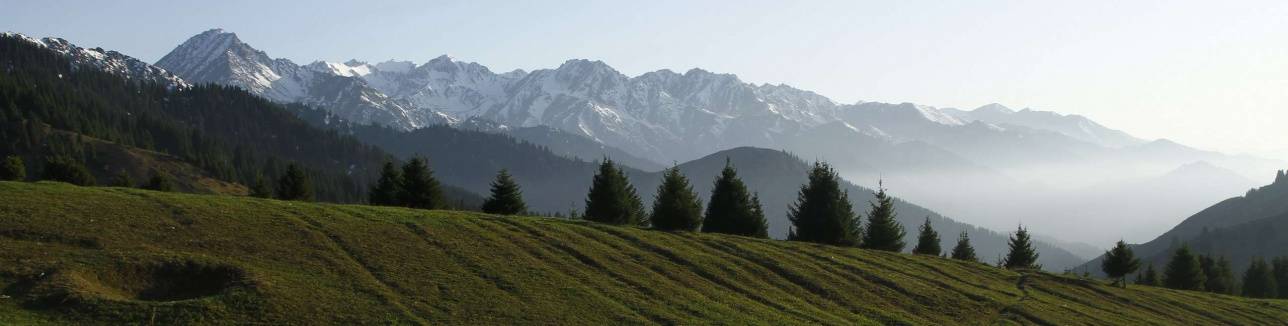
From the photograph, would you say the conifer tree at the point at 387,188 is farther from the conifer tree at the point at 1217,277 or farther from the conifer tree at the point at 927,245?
the conifer tree at the point at 1217,277

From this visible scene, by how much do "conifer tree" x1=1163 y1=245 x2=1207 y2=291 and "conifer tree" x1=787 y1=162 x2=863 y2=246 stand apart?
52.9 m

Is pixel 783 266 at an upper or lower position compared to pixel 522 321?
upper

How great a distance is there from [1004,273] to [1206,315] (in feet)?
58.4

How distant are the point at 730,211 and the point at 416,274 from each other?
47160mm

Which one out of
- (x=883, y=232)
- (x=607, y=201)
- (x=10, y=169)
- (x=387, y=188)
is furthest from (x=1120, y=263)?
(x=10, y=169)

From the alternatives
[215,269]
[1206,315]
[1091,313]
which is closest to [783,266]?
[1091,313]

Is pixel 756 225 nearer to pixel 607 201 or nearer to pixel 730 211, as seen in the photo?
pixel 730 211

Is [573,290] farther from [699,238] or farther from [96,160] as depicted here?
[96,160]

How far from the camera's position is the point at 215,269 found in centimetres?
3962

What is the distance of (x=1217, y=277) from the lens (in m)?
116

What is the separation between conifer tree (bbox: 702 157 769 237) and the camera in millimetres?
84938

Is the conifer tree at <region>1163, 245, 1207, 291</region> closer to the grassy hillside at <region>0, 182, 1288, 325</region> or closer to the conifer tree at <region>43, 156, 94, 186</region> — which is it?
the grassy hillside at <region>0, 182, 1288, 325</region>

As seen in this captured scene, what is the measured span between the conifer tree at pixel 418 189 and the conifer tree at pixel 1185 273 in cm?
10352

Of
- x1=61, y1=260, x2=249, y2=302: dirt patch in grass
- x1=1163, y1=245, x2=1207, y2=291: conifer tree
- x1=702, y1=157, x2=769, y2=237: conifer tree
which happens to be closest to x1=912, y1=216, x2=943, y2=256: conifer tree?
x1=702, y1=157, x2=769, y2=237: conifer tree
